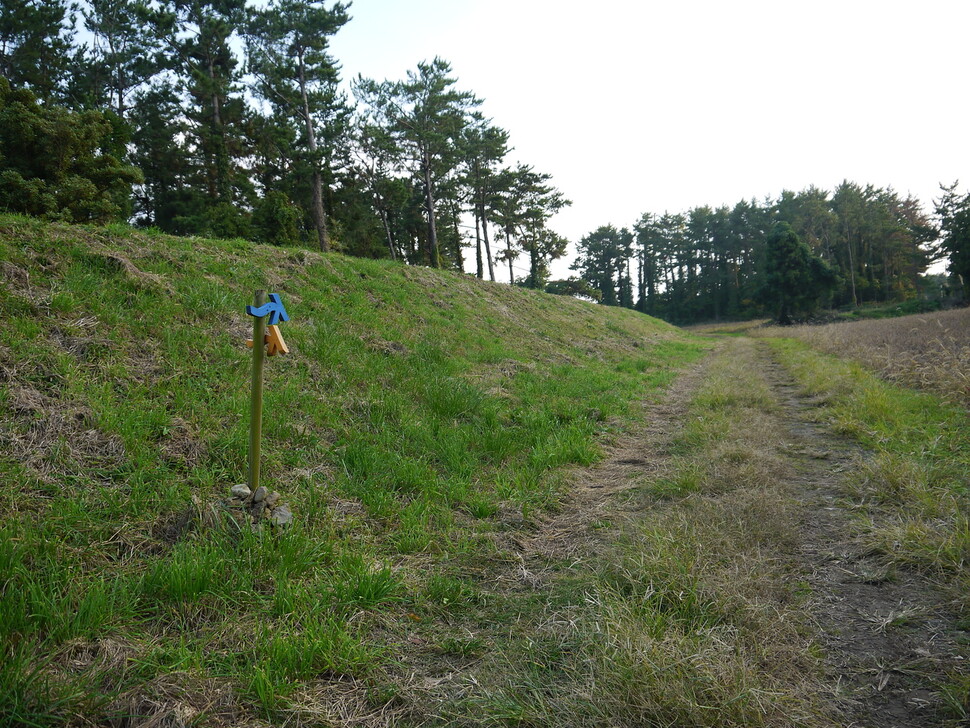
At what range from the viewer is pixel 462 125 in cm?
2739

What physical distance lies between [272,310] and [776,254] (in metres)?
49.7

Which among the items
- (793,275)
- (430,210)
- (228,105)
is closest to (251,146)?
(228,105)

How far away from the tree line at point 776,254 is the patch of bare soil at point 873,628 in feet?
145

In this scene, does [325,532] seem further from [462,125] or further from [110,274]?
[462,125]

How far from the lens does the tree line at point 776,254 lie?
42.9 metres

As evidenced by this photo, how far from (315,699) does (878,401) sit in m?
7.77

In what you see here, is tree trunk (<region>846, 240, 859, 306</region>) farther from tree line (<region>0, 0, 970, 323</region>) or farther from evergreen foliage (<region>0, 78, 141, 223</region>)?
evergreen foliage (<region>0, 78, 141, 223</region>)

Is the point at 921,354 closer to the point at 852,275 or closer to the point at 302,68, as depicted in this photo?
the point at 302,68

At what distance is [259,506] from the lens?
11.1ft

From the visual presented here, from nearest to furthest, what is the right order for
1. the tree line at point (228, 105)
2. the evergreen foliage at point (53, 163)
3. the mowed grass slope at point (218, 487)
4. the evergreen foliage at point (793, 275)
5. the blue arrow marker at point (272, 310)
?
the mowed grass slope at point (218, 487) → the blue arrow marker at point (272, 310) → the evergreen foliage at point (53, 163) → the tree line at point (228, 105) → the evergreen foliage at point (793, 275)

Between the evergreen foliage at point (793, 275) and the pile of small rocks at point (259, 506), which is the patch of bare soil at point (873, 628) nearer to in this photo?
the pile of small rocks at point (259, 506)

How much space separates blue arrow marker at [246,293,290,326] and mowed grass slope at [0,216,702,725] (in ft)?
4.49

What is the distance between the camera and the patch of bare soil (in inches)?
77.9

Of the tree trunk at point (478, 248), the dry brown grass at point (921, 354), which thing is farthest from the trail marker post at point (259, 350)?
the tree trunk at point (478, 248)
